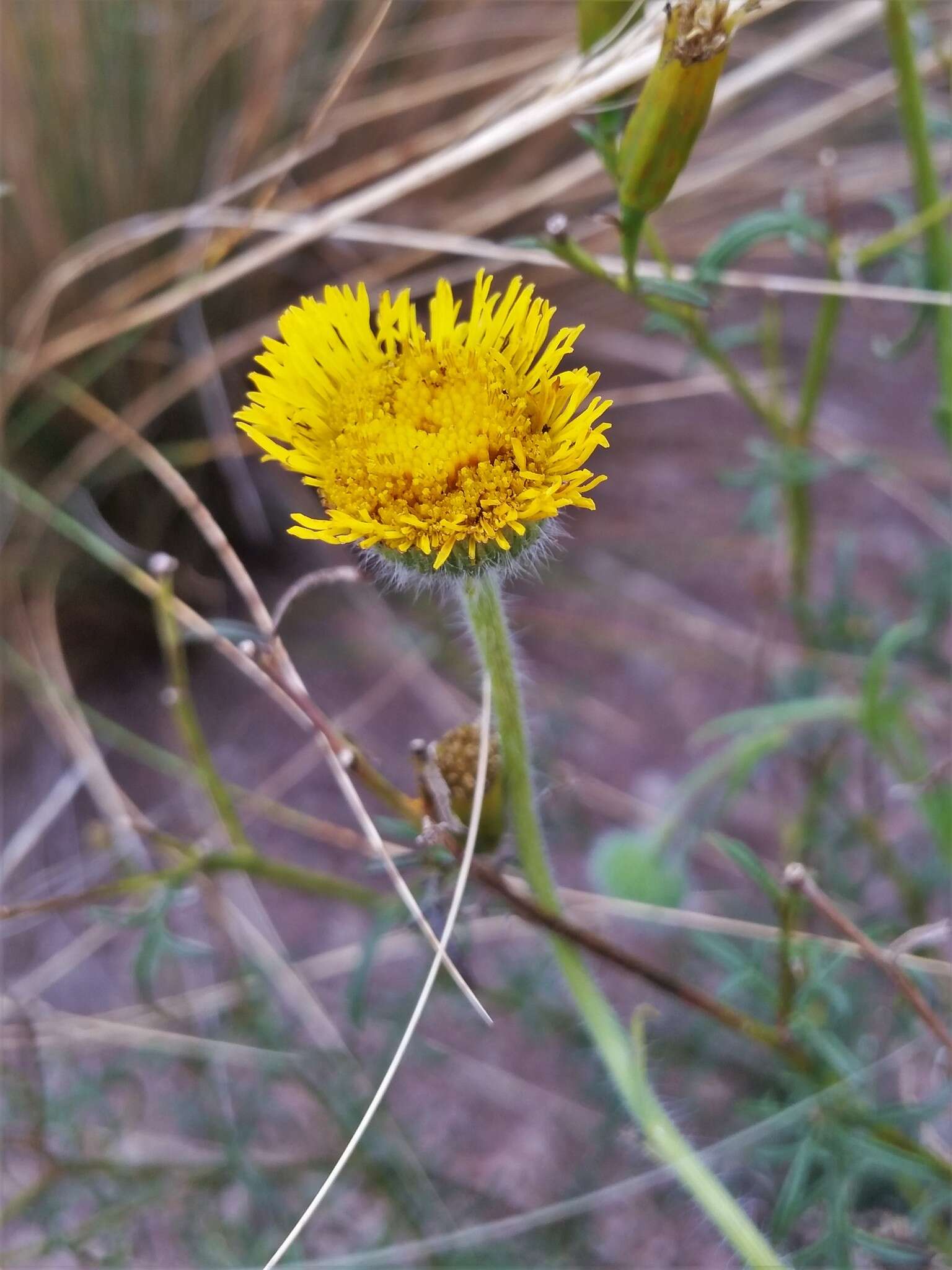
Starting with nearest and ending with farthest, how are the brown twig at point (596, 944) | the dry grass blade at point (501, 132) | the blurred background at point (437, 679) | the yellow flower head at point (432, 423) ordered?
the yellow flower head at point (432, 423) → the brown twig at point (596, 944) → the dry grass blade at point (501, 132) → the blurred background at point (437, 679)

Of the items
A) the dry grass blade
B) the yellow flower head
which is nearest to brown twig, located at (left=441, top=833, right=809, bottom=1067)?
the yellow flower head

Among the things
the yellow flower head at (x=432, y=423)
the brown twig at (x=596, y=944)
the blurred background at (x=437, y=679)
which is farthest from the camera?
the blurred background at (x=437, y=679)

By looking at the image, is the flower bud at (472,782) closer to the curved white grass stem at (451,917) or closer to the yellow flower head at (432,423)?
the curved white grass stem at (451,917)

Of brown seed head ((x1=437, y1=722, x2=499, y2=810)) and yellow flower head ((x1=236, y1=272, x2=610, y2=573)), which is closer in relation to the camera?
yellow flower head ((x1=236, y1=272, x2=610, y2=573))

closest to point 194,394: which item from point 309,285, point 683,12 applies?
point 309,285

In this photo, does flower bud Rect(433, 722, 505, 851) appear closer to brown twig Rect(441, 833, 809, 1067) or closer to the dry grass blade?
brown twig Rect(441, 833, 809, 1067)

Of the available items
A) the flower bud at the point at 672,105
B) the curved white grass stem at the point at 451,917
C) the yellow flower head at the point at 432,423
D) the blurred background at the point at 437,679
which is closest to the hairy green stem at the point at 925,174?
the blurred background at the point at 437,679
